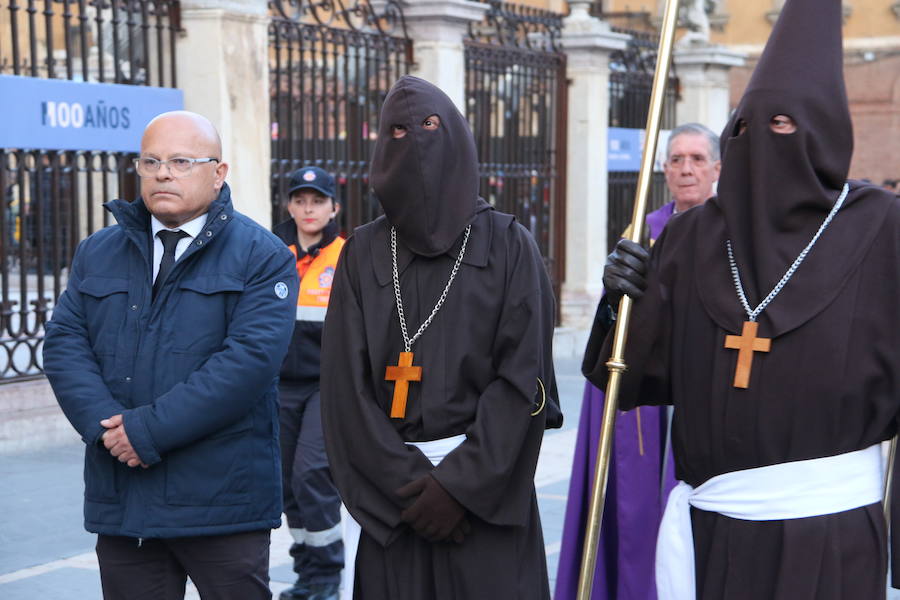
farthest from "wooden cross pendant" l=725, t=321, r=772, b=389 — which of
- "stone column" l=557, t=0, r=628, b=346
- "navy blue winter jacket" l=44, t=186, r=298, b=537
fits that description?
"stone column" l=557, t=0, r=628, b=346

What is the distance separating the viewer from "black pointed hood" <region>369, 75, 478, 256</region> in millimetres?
3648

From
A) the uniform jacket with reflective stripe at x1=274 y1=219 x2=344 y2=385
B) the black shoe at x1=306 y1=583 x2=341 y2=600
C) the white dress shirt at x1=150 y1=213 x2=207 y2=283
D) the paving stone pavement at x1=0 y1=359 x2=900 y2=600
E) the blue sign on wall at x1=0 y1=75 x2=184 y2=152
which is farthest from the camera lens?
the blue sign on wall at x1=0 y1=75 x2=184 y2=152

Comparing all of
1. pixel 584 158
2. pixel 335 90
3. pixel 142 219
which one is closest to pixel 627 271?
pixel 142 219

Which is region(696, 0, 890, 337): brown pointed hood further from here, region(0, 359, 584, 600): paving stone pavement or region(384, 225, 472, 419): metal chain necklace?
region(0, 359, 584, 600): paving stone pavement

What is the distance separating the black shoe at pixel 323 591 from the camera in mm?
5711

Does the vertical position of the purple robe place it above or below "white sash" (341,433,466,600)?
below

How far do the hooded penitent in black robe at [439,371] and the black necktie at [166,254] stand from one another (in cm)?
58

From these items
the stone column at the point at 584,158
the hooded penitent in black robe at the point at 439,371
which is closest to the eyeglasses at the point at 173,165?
A: the hooded penitent in black robe at the point at 439,371

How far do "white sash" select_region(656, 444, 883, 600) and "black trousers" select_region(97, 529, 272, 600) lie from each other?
4.08ft

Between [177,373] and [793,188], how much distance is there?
174cm

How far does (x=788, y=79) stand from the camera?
136 inches

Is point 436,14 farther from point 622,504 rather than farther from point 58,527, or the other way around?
point 622,504

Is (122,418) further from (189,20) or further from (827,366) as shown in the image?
(189,20)

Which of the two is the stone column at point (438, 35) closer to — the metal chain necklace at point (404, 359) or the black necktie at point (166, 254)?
the black necktie at point (166, 254)
